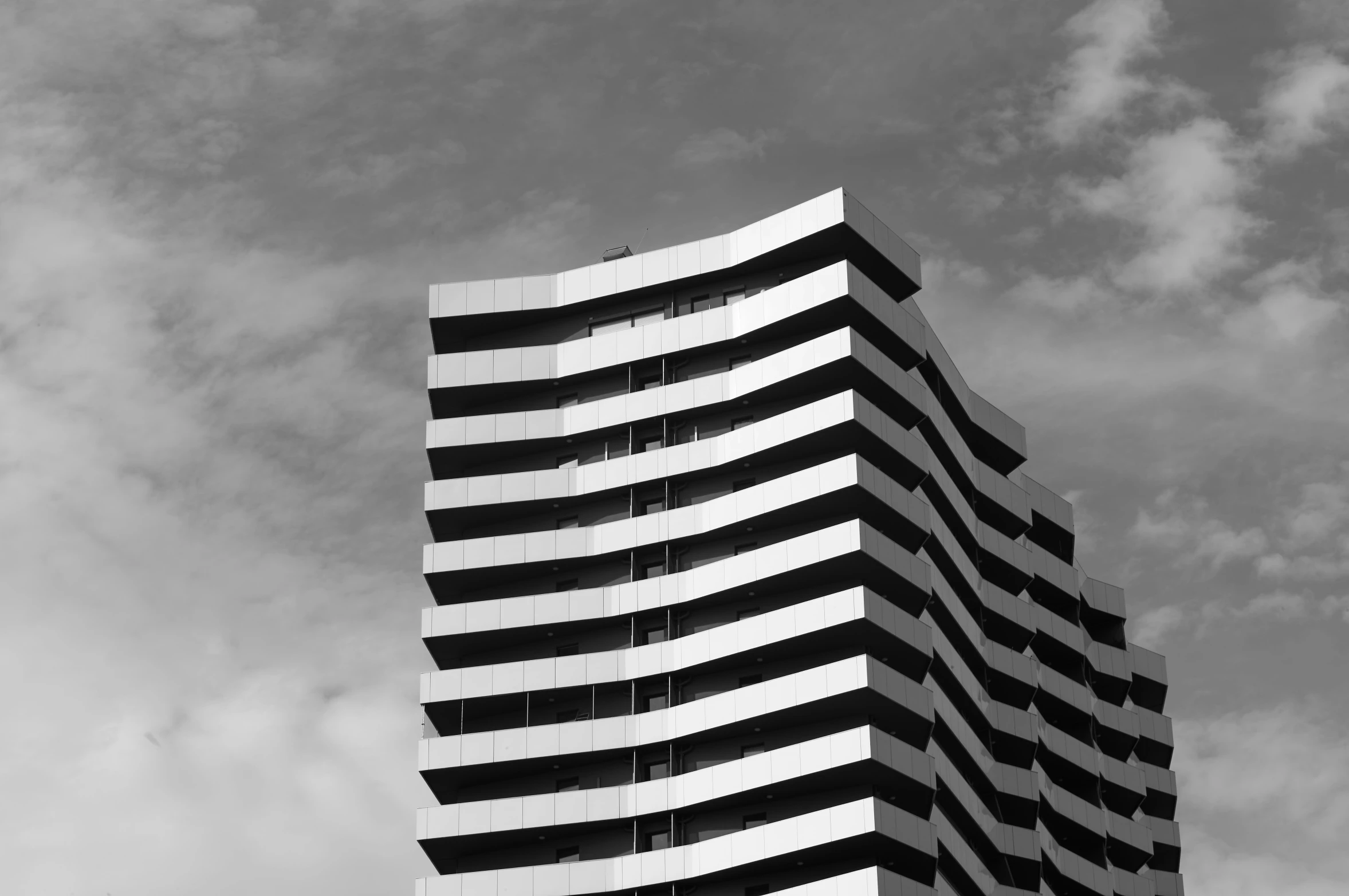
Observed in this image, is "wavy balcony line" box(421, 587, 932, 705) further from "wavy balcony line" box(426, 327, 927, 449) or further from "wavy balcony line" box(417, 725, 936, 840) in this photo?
"wavy balcony line" box(426, 327, 927, 449)

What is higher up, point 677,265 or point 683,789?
point 677,265

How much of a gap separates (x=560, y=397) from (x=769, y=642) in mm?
21835

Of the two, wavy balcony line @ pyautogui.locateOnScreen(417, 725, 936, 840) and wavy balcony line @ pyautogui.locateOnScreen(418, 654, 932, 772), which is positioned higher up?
wavy balcony line @ pyautogui.locateOnScreen(418, 654, 932, 772)

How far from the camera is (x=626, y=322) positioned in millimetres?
125250

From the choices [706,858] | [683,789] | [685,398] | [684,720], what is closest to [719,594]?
[684,720]

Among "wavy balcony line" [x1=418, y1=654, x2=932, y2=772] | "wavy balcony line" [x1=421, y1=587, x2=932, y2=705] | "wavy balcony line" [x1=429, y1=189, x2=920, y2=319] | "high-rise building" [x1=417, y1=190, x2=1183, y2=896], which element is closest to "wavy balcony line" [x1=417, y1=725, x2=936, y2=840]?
"high-rise building" [x1=417, y1=190, x2=1183, y2=896]

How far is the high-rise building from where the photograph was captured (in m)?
Result: 109

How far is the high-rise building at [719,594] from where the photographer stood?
10912 cm

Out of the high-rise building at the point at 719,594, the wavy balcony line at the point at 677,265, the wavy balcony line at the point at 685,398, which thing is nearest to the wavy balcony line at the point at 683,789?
the high-rise building at the point at 719,594

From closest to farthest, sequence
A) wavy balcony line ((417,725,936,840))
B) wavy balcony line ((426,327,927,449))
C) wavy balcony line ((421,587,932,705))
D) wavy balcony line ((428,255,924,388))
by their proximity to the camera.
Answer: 1. wavy balcony line ((417,725,936,840))
2. wavy balcony line ((421,587,932,705))
3. wavy balcony line ((426,327,927,449))
4. wavy balcony line ((428,255,924,388))

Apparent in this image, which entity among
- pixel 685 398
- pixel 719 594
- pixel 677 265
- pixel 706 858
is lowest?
pixel 706 858

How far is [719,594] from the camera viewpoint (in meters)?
114

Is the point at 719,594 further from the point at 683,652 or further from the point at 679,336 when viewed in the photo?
the point at 679,336

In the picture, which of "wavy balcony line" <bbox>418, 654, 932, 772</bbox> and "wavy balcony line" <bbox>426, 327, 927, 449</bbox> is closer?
"wavy balcony line" <bbox>418, 654, 932, 772</bbox>
